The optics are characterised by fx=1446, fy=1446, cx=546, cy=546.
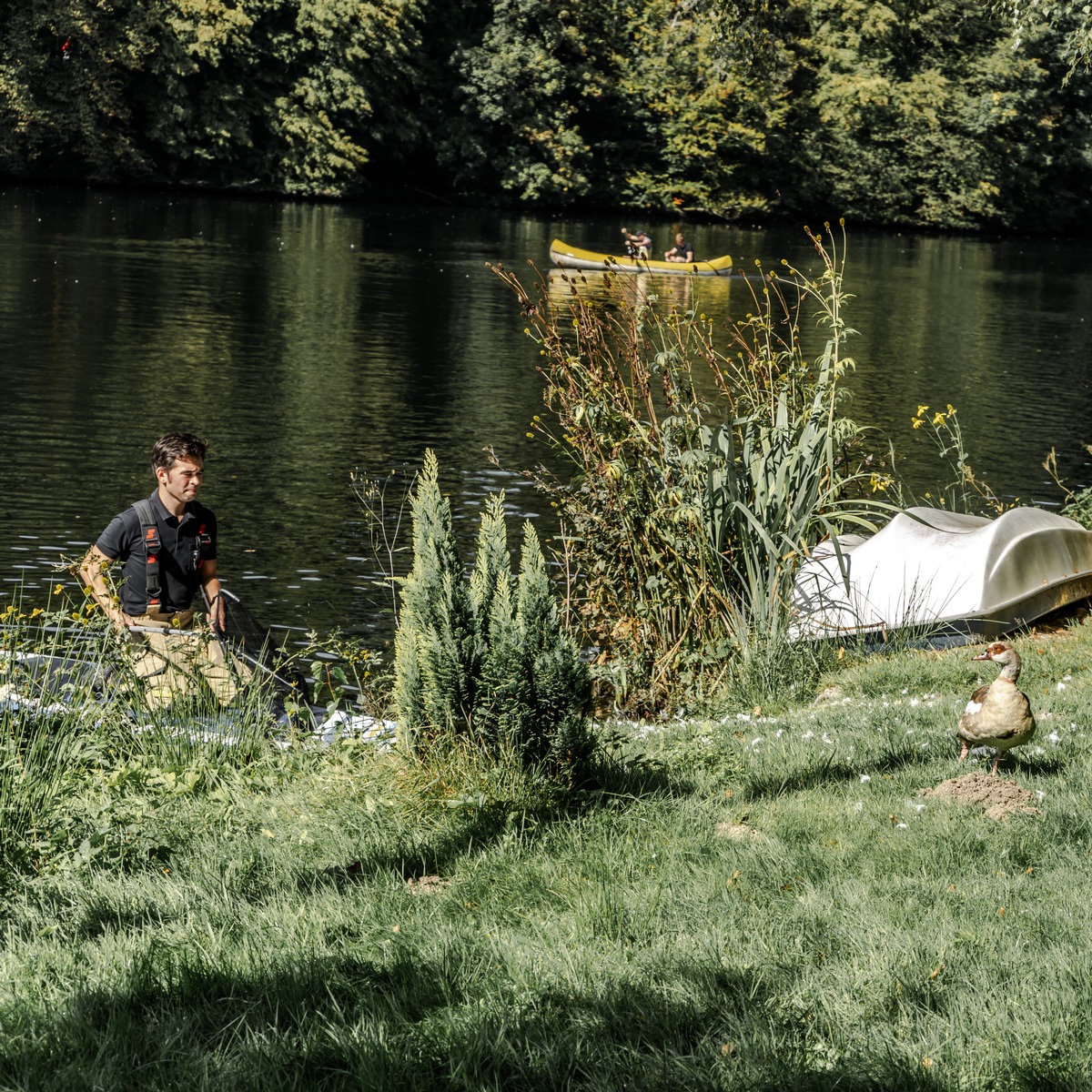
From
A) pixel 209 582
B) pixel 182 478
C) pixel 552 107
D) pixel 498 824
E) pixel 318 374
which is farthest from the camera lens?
pixel 552 107

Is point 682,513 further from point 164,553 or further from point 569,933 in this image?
point 569,933

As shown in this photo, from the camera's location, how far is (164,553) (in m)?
7.72

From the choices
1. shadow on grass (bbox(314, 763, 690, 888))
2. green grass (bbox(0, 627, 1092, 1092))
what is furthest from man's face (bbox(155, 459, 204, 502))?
shadow on grass (bbox(314, 763, 690, 888))

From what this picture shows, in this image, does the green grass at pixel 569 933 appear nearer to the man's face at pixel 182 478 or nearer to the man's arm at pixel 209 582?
the man's arm at pixel 209 582

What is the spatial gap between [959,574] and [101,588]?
592cm

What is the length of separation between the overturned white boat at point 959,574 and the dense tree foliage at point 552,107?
45.5m

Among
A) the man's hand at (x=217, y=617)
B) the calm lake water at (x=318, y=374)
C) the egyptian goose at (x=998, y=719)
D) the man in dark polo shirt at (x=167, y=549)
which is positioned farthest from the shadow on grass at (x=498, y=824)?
the calm lake water at (x=318, y=374)

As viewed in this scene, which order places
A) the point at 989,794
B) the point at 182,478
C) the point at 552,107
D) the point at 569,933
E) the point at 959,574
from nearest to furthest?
the point at 569,933
the point at 989,794
the point at 182,478
the point at 959,574
the point at 552,107

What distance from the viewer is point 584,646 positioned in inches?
347

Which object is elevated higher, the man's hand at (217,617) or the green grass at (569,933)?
the man's hand at (217,617)

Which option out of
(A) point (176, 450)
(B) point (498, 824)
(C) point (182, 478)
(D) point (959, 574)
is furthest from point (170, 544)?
(D) point (959, 574)

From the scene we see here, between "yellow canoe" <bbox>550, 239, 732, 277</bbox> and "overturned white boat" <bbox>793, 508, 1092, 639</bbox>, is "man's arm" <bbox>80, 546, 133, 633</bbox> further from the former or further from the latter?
"yellow canoe" <bbox>550, 239, 732, 277</bbox>

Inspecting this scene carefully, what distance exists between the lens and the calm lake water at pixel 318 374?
1428cm

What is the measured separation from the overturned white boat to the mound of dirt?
3752 mm
